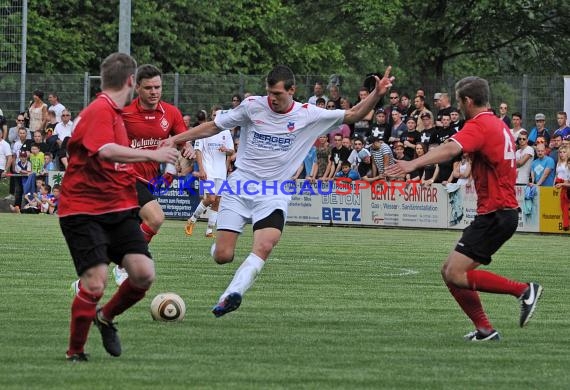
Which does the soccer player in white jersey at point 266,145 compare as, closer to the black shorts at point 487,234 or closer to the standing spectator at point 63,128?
the black shorts at point 487,234

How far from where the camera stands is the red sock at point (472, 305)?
1005 cm

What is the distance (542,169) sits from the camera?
25.4 m

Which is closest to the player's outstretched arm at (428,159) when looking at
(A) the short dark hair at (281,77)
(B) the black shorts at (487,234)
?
(B) the black shorts at (487,234)

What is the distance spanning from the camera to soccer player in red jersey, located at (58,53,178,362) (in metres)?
8.34

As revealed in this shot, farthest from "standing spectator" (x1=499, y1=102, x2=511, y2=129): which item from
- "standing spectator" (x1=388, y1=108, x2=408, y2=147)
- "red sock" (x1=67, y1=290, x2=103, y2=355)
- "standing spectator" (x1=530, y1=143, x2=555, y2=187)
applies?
"red sock" (x1=67, y1=290, x2=103, y2=355)

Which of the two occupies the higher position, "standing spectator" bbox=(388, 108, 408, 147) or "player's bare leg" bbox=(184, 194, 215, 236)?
"standing spectator" bbox=(388, 108, 408, 147)

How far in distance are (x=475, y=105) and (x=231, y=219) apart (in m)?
2.55

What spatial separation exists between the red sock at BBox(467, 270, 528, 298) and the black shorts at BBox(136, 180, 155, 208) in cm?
415

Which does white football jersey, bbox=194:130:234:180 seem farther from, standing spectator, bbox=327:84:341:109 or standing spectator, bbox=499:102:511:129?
standing spectator, bbox=499:102:511:129

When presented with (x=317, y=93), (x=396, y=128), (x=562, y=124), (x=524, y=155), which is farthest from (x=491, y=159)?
(x=317, y=93)

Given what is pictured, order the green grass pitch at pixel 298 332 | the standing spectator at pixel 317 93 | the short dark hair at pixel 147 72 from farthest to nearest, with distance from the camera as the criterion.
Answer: the standing spectator at pixel 317 93 < the short dark hair at pixel 147 72 < the green grass pitch at pixel 298 332

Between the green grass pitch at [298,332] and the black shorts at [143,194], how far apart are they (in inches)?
35.3

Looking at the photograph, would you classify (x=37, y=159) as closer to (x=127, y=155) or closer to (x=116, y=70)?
A: (x=116, y=70)

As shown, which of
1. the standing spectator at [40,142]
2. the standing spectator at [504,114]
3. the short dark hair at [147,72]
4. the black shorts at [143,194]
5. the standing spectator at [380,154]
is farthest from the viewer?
the standing spectator at [40,142]
